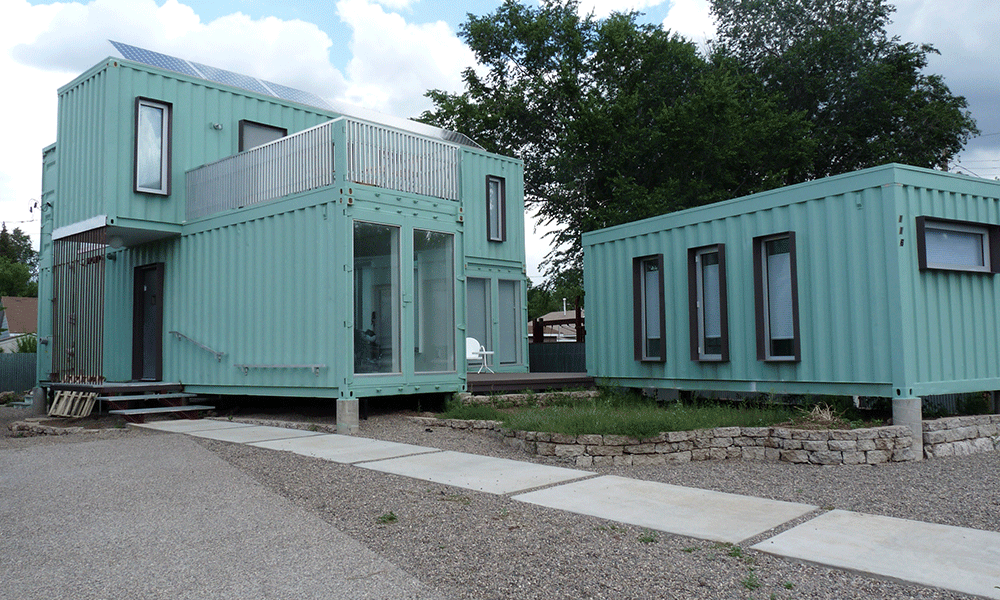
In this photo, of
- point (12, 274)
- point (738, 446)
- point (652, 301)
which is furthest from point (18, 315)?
point (738, 446)

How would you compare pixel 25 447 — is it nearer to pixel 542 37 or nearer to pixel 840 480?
pixel 840 480

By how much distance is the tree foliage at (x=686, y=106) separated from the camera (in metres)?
21.5

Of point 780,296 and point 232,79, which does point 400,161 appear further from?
point 232,79

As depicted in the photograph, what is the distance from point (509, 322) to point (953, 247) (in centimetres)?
858

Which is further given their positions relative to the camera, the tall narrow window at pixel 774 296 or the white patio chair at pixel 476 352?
the white patio chair at pixel 476 352

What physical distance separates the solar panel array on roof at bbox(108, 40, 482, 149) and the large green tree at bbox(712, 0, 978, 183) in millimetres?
14258

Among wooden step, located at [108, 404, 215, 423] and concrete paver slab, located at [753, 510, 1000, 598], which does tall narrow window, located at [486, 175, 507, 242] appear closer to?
wooden step, located at [108, 404, 215, 423]

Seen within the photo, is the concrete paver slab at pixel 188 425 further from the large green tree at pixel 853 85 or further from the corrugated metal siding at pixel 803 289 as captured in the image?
the large green tree at pixel 853 85

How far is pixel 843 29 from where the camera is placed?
24.8 m

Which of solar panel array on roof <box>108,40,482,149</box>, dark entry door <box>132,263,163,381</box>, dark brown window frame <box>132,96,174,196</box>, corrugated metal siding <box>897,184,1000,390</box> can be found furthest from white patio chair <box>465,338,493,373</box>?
corrugated metal siding <box>897,184,1000,390</box>

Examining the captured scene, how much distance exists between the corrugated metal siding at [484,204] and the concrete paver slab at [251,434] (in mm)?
6088

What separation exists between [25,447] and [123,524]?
16.7 ft

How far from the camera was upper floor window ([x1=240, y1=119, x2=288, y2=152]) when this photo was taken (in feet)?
44.7

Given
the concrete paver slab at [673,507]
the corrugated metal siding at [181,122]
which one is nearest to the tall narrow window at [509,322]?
the corrugated metal siding at [181,122]
